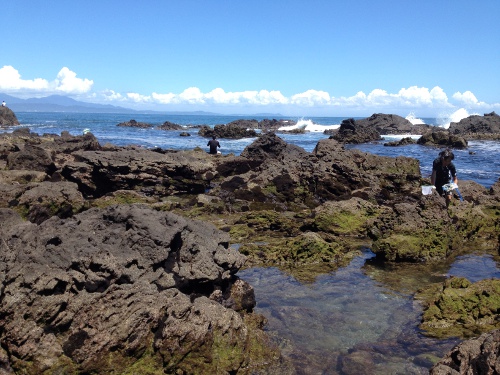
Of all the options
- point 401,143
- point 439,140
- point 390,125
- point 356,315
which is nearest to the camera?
point 356,315

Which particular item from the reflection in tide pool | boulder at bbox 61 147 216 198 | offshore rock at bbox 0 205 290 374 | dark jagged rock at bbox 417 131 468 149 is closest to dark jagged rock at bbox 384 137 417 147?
dark jagged rock at bbox 417 131 468 149

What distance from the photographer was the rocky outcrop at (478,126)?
84756mm

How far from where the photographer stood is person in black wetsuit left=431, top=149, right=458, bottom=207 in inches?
539

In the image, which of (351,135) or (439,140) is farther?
(351,135)

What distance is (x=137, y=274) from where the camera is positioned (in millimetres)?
6680

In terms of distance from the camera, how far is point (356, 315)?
8.05 m

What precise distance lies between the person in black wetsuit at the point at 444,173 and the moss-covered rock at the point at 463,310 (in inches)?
244

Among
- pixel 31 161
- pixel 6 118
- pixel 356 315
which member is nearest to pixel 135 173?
pixel 31 161

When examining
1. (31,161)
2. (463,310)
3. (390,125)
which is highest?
(390,125)

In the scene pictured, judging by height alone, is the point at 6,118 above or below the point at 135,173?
above

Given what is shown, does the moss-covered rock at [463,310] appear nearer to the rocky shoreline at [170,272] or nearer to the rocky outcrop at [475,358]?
the rocky shoreline at [170,272]

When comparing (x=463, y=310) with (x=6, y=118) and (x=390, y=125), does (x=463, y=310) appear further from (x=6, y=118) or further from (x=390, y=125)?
(x=6, y=118)

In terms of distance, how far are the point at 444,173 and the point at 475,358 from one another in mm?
10269

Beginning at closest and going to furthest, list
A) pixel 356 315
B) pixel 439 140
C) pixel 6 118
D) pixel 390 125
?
pixel 356 315
pixel 439 140
pixel 6 118
pixel 390 125
